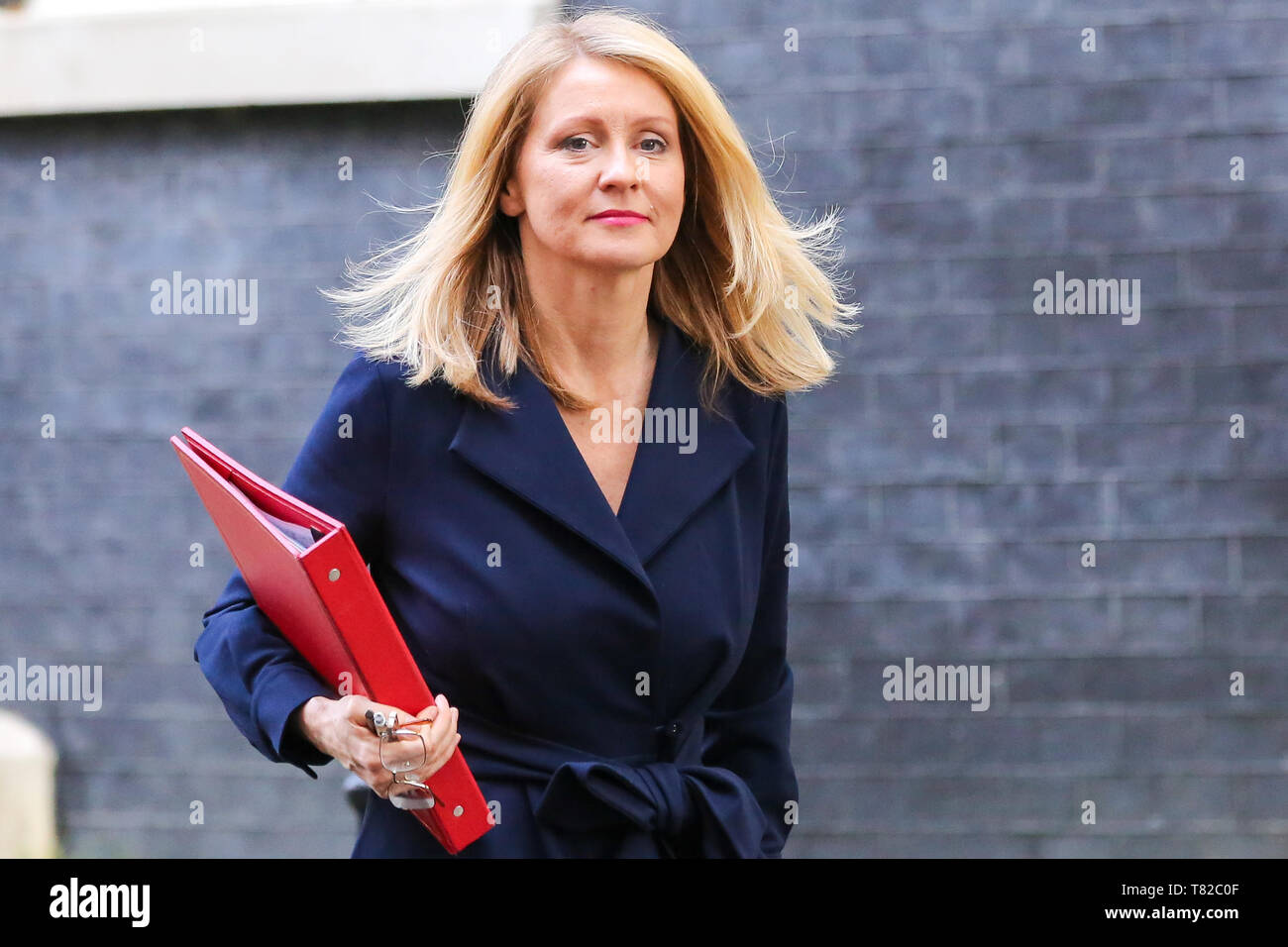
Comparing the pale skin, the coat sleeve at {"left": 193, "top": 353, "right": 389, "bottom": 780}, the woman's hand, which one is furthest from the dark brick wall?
the woman's hand

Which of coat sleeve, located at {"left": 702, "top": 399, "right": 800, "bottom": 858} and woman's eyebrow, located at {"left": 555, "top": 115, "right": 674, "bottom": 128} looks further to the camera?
coat sleeve, located at {"left": 702, "top": 399, "right": 800, "bottom": 858}

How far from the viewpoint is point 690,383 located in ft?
7.01

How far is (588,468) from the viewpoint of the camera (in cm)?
199

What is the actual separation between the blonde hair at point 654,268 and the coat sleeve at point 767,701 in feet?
0.48

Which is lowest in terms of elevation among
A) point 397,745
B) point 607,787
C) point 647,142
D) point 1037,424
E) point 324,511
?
point 607,787

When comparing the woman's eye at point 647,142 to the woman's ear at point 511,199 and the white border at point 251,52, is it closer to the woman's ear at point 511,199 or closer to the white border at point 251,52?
the woman's ear at point 511,199

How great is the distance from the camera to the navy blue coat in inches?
73.7

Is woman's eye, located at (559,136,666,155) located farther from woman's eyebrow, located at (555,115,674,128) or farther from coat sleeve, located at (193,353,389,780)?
coat sleeve, located at (193,353,389,780)

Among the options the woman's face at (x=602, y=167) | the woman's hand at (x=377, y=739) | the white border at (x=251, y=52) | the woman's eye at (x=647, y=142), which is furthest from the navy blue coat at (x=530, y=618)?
the white border at (x=251, y=52)

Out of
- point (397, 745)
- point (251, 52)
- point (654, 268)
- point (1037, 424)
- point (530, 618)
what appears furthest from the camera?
point (251, 52)

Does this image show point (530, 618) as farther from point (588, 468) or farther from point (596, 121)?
point (596, 121)

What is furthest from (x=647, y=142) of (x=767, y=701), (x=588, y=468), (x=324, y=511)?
(x=767, y=701)

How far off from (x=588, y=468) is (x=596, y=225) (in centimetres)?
34

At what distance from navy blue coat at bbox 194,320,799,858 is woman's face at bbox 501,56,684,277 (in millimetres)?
229
